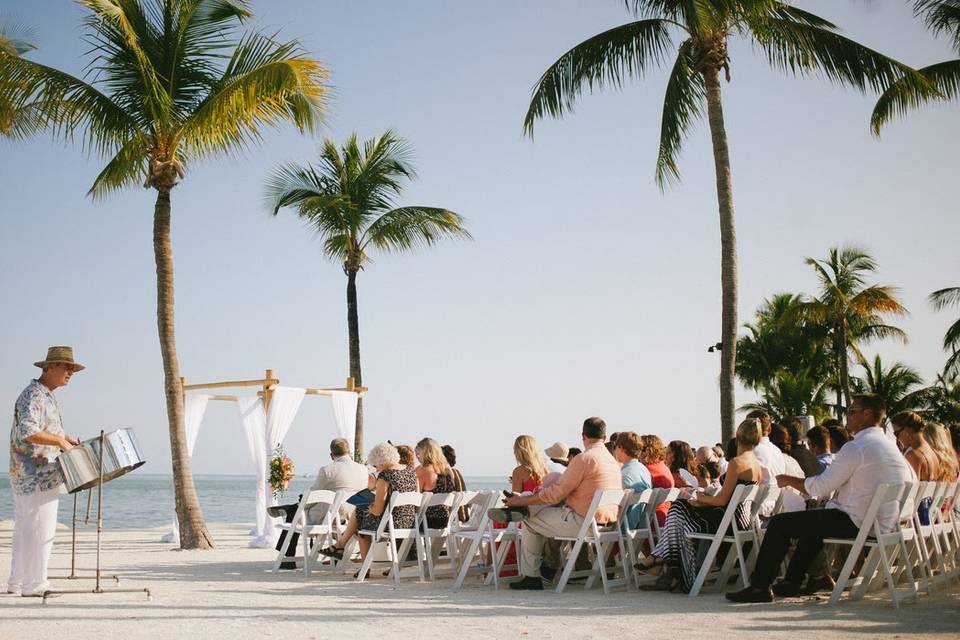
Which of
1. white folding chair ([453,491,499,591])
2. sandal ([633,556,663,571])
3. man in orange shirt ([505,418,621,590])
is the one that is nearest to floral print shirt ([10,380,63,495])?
white folding chair ([453,491,499,591])

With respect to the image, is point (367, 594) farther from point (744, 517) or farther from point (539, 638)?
point (744, 517)

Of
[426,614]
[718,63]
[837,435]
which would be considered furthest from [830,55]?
[426,614]

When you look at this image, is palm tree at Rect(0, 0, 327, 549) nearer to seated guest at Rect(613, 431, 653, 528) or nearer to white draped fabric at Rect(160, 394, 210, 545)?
white draped fabric at Rect(160, 394, 210, 545)

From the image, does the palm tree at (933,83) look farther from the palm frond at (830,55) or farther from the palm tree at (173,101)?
the palm tree at (173,101)

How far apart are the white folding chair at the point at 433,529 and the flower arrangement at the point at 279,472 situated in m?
5.95

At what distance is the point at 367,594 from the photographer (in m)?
8.16

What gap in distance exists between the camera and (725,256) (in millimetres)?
14234

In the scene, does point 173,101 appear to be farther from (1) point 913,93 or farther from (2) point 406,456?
(1) point 913,93

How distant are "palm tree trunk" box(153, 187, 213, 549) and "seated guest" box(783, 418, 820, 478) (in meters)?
8.28

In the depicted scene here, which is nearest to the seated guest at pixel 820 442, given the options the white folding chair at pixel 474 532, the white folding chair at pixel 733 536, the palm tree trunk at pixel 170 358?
the white folding chair at pixel 733 536

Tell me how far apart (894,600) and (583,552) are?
3.17 metres

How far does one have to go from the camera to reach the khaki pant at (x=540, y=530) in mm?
8320

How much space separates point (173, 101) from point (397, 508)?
7.39 metres

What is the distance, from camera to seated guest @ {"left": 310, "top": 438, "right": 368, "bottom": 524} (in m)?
10.8
